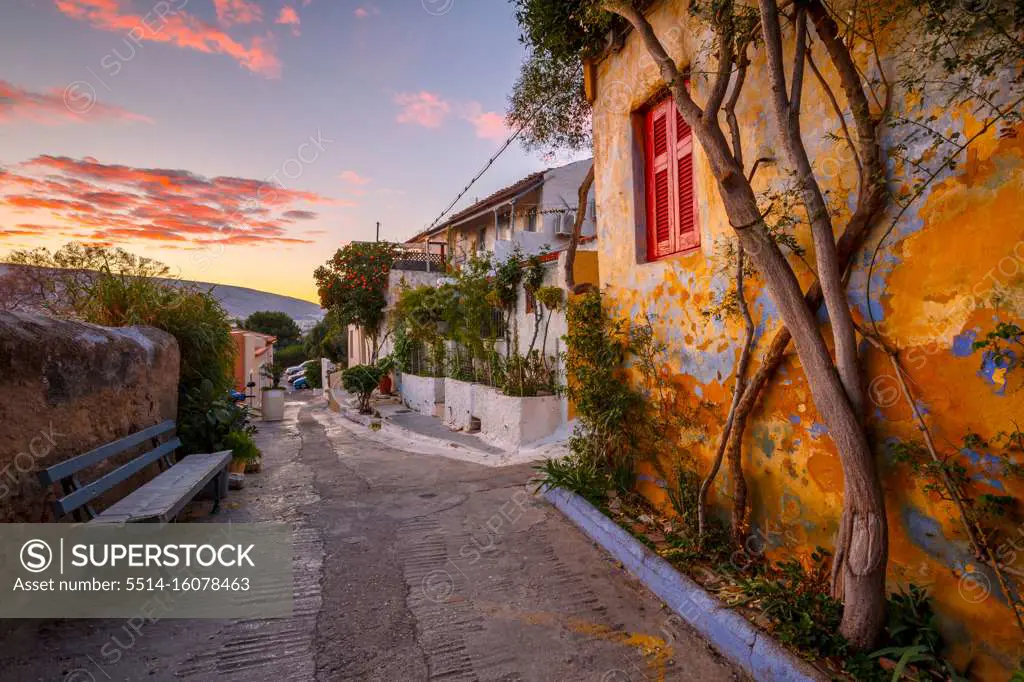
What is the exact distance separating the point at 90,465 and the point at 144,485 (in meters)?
0.62

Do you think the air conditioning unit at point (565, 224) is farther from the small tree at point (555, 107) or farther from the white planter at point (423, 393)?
the small tree at point (555, 107)

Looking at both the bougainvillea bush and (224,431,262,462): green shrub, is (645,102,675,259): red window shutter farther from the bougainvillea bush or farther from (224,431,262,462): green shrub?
the bougainvillea bush

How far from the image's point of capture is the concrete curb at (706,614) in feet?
8.79

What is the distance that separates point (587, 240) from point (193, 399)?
768cm

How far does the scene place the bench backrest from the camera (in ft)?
11.3

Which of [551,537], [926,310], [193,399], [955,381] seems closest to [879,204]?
[926,310]

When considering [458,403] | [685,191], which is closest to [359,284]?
[458,403]

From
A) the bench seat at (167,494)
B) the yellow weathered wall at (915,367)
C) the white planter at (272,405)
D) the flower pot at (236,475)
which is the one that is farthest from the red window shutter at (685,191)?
the white planter at (272,405)

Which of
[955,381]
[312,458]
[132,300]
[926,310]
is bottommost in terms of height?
[312,458]

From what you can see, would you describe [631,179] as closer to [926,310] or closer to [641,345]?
[641,345]

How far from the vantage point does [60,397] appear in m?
3.90

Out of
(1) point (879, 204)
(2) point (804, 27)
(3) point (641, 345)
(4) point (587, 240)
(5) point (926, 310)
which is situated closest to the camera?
(5) point (926, 310)

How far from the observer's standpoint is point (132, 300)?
6.18 m

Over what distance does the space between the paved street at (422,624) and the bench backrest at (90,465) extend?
0.73 meters
